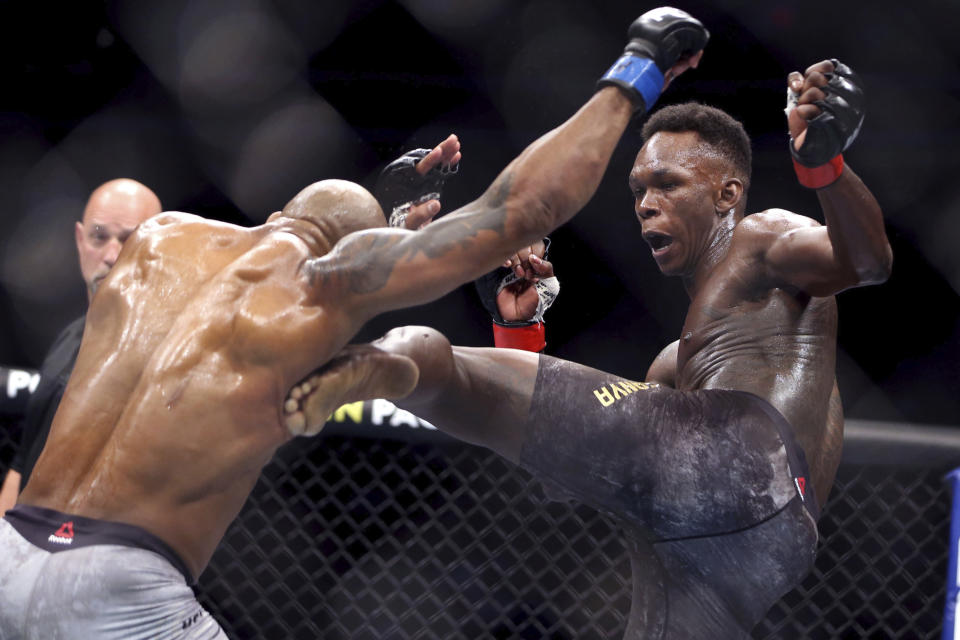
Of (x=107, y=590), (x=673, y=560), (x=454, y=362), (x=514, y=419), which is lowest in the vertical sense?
(x=673, y=560)

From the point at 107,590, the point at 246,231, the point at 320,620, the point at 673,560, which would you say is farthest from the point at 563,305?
the point at 107,590

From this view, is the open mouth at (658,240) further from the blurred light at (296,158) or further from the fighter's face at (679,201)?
the blurred light at (296,158)

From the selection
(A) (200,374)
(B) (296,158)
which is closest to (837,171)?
(A) (200,374)

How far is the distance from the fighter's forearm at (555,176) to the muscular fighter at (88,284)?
3.65 feet

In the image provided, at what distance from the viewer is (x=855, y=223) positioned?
1.58 meters

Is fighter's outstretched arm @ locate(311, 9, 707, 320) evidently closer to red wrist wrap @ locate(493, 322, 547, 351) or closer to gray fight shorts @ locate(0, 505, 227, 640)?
gray fight shorts @ locate(0, 505, 227, 640)

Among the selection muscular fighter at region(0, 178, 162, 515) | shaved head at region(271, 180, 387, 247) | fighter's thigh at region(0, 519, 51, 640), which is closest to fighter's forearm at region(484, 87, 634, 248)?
shaved head at region(271, 180, 387, 247)

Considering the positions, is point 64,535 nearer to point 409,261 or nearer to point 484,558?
point 409,261

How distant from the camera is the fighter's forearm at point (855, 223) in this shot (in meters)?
1.58

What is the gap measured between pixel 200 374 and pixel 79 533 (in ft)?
0.85

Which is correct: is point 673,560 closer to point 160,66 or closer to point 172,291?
point 172,291

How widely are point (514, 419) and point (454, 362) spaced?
0.15 m

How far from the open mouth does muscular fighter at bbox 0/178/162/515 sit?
3.91ft

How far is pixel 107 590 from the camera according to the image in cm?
122
